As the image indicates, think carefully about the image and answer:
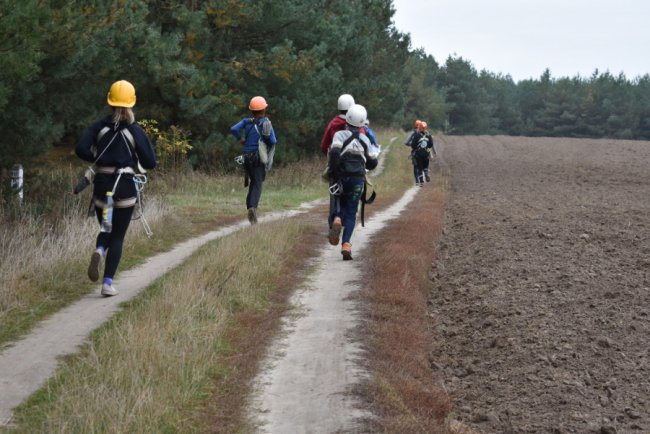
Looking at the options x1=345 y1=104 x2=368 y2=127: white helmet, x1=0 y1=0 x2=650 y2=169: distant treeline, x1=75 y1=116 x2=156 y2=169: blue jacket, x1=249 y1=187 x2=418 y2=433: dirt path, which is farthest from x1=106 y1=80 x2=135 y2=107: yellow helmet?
x1=345 y1=104 x2=368 y2=127: white helmet

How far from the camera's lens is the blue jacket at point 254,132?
14936mm

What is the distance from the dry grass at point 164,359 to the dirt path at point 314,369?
0.31 meters

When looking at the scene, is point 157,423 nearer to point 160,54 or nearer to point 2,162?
point 2,162

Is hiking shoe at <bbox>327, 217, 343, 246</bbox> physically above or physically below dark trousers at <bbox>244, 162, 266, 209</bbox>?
below

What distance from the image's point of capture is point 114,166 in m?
9.77

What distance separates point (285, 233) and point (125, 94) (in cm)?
457

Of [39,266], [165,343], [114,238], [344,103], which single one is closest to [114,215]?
[114,238]

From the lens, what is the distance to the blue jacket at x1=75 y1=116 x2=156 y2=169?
9617 millimetres

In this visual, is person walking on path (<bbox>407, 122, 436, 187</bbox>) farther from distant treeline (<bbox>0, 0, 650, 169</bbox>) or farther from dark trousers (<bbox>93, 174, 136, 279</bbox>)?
dark trousers (<bbox>93, 174, 136, 279</bbox>)

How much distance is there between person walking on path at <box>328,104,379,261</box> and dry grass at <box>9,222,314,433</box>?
1.96 meters

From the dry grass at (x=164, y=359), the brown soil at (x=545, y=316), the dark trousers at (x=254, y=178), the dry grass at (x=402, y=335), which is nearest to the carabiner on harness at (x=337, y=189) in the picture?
the dry grass at (x=402, y=335)

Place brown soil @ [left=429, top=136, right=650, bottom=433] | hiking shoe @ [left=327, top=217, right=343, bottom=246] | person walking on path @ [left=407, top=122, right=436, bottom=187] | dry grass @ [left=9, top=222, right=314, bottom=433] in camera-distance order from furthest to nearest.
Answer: person walking on path @ [left=407, top=122, right=436, bottom=187] < hiking shoe @ [left=327, top=217, right=343, bottom=246] < brown soil @ [left=429, top=136, right=650, bottom=433] < dry grass @ [left=9, top=222, right=314, bottom=433]

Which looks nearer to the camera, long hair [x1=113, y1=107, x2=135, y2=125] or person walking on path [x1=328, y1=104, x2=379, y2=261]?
long hair [x1=113, y1=107, x2=135, y2=125]

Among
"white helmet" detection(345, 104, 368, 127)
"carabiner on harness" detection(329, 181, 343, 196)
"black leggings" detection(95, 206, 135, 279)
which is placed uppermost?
"white helmet" detection(345, 104, 368, 127)
